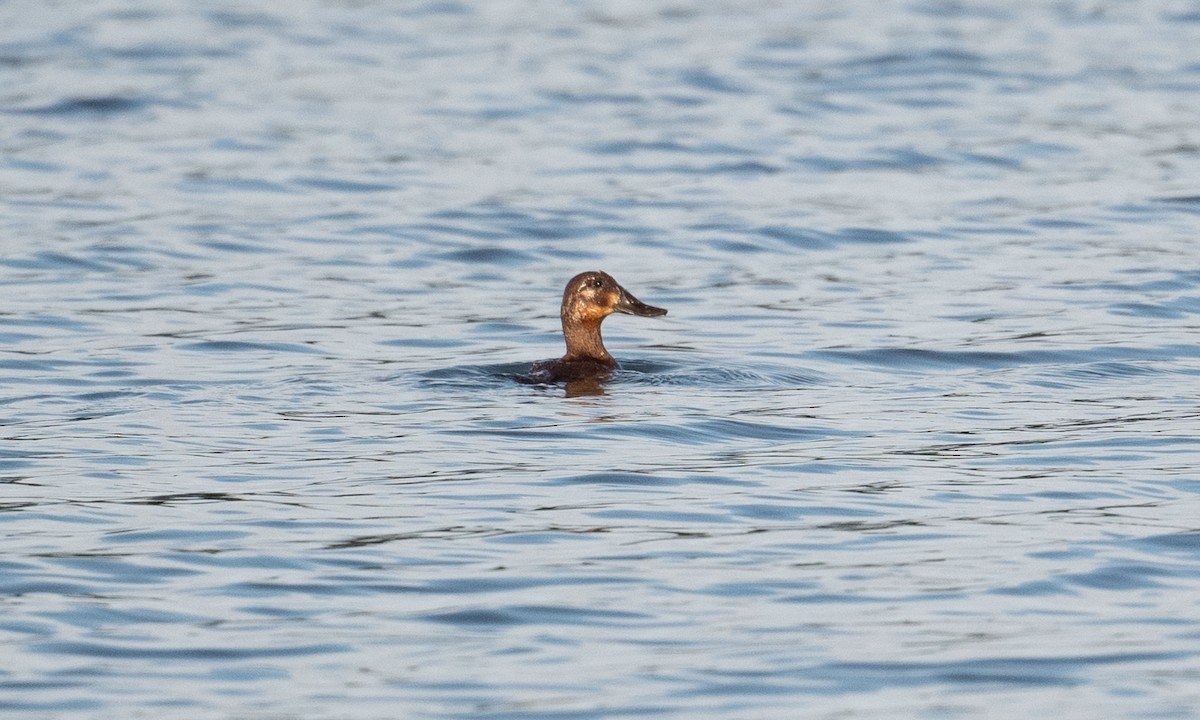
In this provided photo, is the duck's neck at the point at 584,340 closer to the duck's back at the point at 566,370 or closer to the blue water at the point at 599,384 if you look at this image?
the duck's back at the point at 566,370

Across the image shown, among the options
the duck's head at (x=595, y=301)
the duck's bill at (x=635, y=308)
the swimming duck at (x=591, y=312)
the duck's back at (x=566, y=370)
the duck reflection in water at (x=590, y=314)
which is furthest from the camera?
the duck's bill at (x=635, y=308)

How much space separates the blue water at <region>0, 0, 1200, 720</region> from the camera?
6.54 meters

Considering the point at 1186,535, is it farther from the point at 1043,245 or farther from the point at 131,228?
the point at 131,228

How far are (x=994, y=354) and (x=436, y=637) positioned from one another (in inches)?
244

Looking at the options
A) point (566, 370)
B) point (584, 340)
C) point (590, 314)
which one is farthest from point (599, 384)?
point (590, 314)

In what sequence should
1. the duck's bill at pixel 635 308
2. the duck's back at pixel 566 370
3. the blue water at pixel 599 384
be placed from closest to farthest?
the blue water at pixel 599 384, the duck's back at pixel 566 370, the duck's bill at pixel 635 308

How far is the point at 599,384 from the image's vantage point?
450 inches

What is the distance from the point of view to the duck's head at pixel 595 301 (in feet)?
40.3

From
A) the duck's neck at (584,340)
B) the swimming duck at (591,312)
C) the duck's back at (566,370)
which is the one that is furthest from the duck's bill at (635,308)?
the duck's back at (566,370)

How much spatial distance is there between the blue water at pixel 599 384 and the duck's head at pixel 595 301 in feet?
1.02

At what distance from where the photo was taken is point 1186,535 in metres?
7.80

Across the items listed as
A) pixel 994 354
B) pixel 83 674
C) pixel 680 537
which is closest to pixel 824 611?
pixel 680 537

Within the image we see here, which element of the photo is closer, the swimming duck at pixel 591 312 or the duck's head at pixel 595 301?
the swimming duck at pixel 591 312

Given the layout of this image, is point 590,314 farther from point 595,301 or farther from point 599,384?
point 599,384
